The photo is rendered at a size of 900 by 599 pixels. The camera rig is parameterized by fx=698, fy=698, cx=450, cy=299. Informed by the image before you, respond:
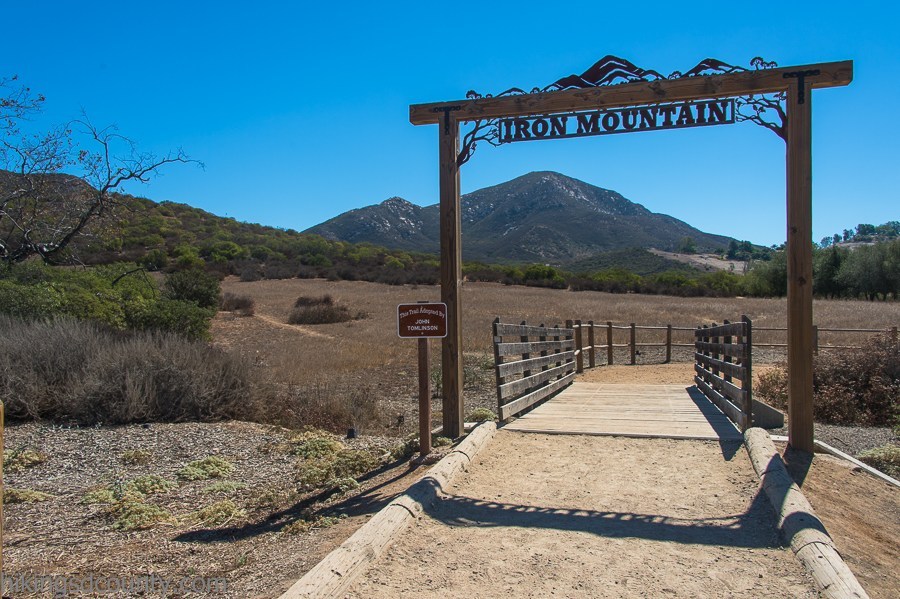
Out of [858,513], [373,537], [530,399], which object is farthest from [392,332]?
[373,537]

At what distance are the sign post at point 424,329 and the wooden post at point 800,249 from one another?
10.6 feet

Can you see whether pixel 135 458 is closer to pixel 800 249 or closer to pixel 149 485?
pixel 149 485

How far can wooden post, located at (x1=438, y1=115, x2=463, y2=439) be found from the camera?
24.2 ft

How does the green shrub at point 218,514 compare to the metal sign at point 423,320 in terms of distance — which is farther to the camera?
the metal sign at point 423,320

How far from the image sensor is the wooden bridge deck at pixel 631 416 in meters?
7.66

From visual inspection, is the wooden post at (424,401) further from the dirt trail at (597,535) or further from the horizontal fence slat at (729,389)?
the horizontal fence slat at (729,389)

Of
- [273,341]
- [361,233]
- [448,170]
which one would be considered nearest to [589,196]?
[361,233]

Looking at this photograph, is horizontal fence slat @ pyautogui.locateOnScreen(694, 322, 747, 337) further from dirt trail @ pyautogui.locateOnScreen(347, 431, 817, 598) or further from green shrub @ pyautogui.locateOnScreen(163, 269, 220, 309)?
green shrub @ pyautogui.locateOnScreen(163, 269, 220, 309)

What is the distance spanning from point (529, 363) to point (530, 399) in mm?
522

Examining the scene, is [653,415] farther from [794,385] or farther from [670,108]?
[670,108]

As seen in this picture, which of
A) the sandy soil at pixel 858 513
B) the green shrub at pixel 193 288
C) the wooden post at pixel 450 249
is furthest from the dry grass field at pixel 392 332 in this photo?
the sandy soil at pixel 858 513

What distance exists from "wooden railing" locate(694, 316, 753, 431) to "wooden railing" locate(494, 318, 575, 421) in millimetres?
2405

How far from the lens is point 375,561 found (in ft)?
13.5

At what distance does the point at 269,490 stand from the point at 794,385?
4.88 metres
